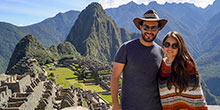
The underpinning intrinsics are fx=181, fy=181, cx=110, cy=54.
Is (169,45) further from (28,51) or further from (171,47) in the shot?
(28,51)

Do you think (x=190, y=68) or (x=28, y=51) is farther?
(x=28, y=51)

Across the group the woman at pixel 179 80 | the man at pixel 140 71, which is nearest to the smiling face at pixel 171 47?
the woman at pixel 179 80

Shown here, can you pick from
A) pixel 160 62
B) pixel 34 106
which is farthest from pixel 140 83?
pixel 34 106

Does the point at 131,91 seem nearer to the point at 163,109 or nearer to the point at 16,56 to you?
the point at 163,109

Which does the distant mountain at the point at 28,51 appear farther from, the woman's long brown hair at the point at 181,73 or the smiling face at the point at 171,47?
the woman's long brown hair at the point at 181,73

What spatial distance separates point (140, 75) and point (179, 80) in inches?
35.3

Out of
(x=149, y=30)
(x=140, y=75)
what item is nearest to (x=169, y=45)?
(x=149, y=30)

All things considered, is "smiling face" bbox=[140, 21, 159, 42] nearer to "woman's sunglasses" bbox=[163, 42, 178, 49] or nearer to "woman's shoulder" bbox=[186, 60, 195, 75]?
"woman's sunglasses" bbox=[163, 42, 178, 49]

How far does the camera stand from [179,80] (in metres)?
3.93

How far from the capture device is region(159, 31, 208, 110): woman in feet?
12.8

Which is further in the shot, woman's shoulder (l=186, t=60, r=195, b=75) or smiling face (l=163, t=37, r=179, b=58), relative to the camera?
smiling face (l=163, t=37, r=179, b=58)

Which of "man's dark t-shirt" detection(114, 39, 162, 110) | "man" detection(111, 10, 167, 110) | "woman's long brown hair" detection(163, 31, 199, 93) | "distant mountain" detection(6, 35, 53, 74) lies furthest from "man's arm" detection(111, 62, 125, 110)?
"distant mountain" detection(6, 35, 53, 74)

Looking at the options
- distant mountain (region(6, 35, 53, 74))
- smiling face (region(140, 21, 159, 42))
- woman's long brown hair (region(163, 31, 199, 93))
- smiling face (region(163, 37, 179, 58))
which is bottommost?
distant mountain (region(6, 35, 53, 74))

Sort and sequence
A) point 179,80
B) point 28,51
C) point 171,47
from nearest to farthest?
point 179,80, point 171,47, point 28,51
